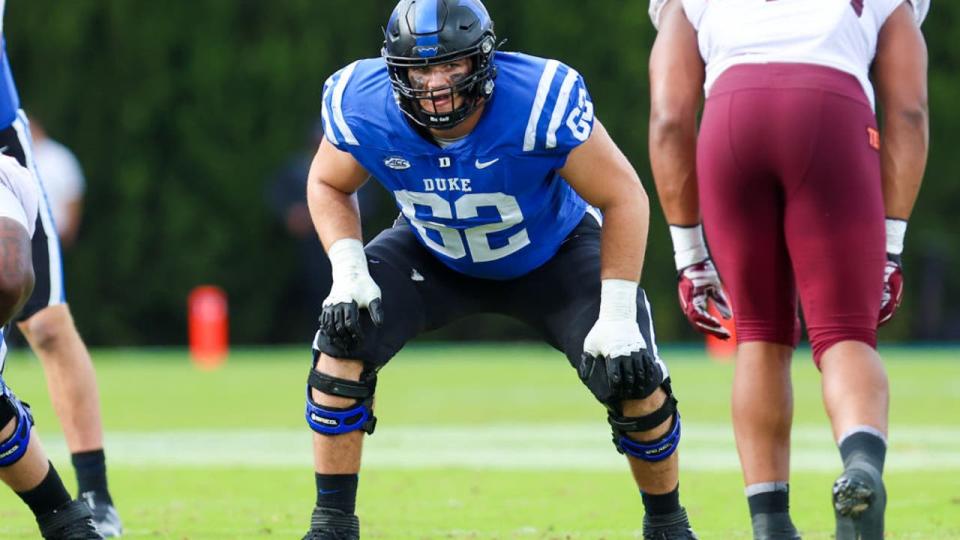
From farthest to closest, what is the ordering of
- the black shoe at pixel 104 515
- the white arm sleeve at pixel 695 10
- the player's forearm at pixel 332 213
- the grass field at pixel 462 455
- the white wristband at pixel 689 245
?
the grass field at pixel 462 455
the black shoe at pixel 104 515
the player's forearm at pixel 332 213
the white wristband at pixel 689 245
the white arm sleeve at pixel 695 10

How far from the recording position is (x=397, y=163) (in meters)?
5.06

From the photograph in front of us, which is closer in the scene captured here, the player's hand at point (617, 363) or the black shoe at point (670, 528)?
the player's hand at point (617, 363)

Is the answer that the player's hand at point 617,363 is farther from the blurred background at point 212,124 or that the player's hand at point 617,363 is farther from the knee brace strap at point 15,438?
the blurred background at point 212,124

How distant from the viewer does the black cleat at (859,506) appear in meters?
3.99

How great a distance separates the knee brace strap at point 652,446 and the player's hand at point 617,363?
0.52 ft

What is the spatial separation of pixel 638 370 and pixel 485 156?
2.36 feet

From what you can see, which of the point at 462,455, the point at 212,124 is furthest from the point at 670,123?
the point at 212,124

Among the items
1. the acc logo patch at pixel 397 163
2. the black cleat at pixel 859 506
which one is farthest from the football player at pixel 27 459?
the black cleat at pixel 859 506

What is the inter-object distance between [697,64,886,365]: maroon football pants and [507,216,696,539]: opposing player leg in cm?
65

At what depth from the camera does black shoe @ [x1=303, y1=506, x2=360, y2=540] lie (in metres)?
5.00

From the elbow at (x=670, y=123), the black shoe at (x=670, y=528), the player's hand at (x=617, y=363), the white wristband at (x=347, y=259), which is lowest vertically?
the black shoe at (x=670, y=528)

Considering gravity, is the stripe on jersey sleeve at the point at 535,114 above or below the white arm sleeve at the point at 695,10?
below

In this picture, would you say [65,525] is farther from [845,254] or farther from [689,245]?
[845,254]

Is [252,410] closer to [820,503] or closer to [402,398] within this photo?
[402,398]
